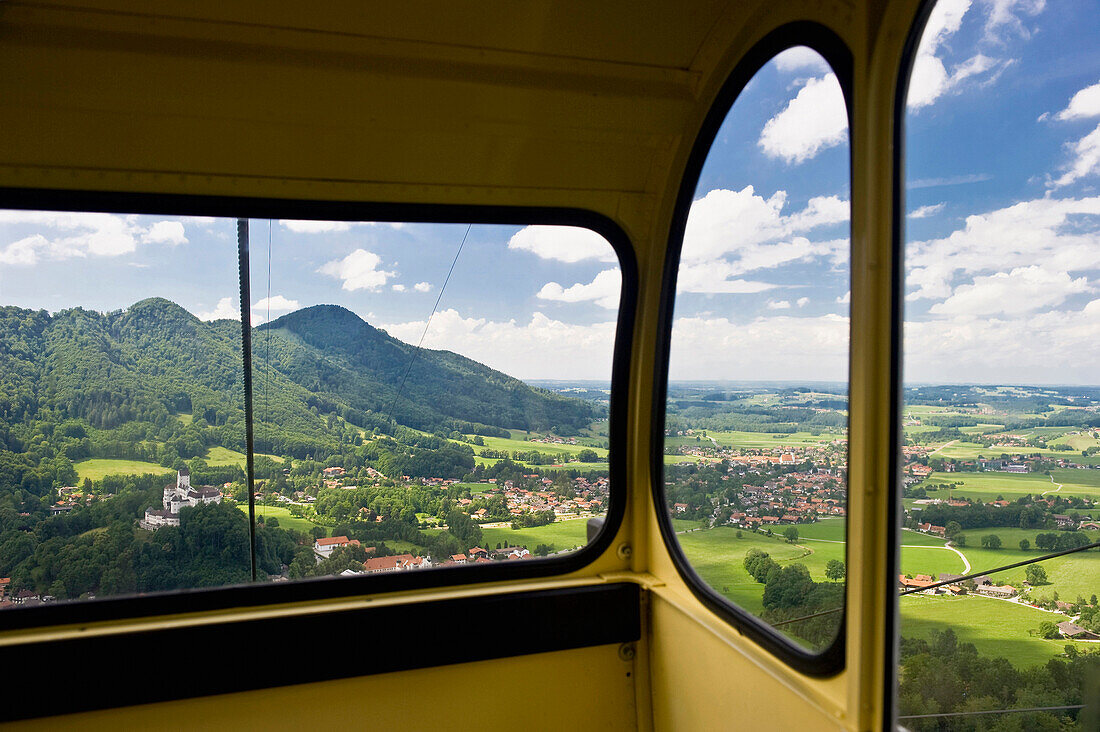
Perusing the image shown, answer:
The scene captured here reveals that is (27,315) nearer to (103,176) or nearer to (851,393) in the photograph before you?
(103,176)

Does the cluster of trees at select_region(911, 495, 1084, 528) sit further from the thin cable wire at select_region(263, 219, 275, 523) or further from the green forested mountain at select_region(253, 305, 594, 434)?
the thin cable wire at select_region(263, 219, 275, 523)

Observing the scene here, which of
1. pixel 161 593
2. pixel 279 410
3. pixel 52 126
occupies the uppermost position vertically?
pixel 52 126

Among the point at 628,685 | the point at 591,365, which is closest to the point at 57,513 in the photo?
the point at 591,365

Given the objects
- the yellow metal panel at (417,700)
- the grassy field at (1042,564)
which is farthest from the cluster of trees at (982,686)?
the yellow metal panel at (417,700)

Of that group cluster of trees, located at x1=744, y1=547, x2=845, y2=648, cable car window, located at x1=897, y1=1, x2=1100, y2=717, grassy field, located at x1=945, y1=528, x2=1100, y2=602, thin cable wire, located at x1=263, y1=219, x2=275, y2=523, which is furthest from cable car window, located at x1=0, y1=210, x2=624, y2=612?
grassy field, located at x1=945, y1=528, x2=1100, y2=602

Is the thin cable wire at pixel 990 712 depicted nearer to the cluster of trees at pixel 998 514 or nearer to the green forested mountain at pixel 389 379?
the cluster of trees at pixel 998 514

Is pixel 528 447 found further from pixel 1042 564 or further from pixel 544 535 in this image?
pixel 1042 564

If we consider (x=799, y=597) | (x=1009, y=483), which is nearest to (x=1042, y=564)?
(x=1009, y=483)
